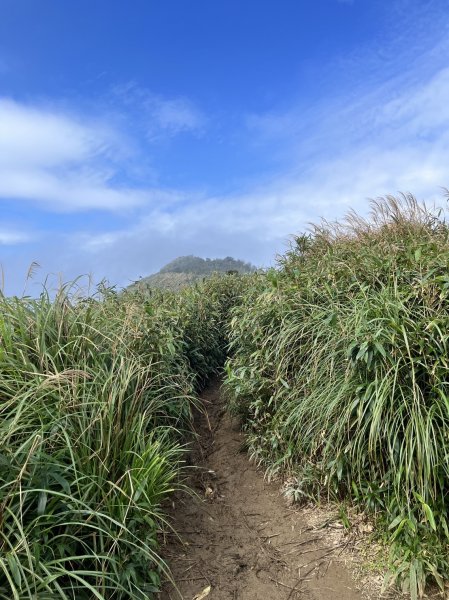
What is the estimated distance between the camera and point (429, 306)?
2928mm

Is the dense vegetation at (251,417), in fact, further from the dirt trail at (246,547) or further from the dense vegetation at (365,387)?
the dirt trail at (246,547)

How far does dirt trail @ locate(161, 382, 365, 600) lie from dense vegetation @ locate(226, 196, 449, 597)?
250 mm

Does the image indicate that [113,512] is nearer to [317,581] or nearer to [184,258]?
[317,581]

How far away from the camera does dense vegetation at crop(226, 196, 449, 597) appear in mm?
2408

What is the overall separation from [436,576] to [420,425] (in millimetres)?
764

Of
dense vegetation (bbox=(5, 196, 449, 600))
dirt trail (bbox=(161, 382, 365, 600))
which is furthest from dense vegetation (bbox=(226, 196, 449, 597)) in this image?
dirt trail (bbox=(161, 382, 365, 600))

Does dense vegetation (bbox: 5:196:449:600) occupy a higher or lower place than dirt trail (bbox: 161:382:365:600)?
higher

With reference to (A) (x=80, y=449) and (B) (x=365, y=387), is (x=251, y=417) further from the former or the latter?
(A) (x=80, y=449)

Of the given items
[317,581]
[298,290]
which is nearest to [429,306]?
[298,290]

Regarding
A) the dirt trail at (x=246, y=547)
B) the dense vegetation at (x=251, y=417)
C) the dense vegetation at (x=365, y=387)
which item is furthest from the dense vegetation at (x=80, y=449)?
the dense vegetation at (x=365, y=387)

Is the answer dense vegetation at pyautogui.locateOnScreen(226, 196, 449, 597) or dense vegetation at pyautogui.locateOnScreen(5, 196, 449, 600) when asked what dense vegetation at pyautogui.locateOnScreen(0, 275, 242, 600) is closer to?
dense vegetation at pyautogui.locateOnScreen(5, 196, 449, 600)

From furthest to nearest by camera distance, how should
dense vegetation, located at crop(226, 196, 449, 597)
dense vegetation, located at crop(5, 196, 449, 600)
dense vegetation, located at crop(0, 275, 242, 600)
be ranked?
dense vegetation, located at crop(226, 196, 449, 597) < dense vegetation, located at crop(5, 196, 449, 600) < dense vegetation, located at crop(0, 275, 242, 600)

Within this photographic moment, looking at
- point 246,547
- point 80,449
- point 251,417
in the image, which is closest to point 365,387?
point 246,547

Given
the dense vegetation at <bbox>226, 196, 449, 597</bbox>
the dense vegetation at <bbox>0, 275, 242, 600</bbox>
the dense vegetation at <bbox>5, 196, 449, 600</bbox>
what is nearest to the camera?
the dense vegetation at <bbox>0, 275, 242, 600</bbox>
